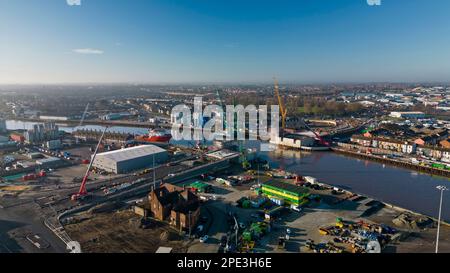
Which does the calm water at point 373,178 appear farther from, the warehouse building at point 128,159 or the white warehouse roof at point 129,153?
the white warehouse roof at point 129,153

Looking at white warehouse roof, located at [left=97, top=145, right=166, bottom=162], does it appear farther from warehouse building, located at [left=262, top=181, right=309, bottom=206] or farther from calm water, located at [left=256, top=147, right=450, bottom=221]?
warehouse building, located at [left=262, top=181, right=309, bottom=206]

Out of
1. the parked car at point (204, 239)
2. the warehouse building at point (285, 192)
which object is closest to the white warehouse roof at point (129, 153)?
the warehouse building at point (285, 192)

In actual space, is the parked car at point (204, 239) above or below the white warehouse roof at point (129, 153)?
below

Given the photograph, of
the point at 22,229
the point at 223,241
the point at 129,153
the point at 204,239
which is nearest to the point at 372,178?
the point at 223,241

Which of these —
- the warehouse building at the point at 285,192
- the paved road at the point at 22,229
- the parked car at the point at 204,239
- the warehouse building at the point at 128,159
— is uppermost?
the warehouse building at the point at 128,159

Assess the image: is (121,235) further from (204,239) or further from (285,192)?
(285,192)

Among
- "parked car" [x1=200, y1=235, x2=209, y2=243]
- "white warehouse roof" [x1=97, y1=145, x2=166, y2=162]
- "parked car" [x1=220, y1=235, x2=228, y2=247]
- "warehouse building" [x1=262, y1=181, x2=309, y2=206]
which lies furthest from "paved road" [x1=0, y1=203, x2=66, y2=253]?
"warehouse building" [x1=262, y1=181, x2=309, y2=206]

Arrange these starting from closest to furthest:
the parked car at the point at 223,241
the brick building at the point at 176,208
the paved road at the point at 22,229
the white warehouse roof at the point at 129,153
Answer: the paved road at the point at 22,229, the parked car at the point at 223,241, the brick building at the point at 176,208, the white warehouse roof at the point at 129,153
